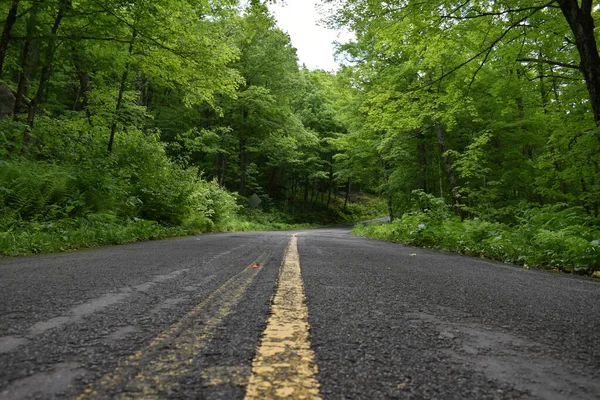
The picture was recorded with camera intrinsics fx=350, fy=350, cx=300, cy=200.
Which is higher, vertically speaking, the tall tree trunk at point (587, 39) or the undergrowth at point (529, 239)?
the tall tree trunk at point (587, 39)

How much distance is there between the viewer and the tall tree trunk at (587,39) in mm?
5723

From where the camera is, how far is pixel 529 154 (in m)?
15.2

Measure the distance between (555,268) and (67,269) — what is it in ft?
21.6

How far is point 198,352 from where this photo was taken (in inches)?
49.1

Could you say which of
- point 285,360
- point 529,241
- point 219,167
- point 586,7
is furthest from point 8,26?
point 219,167

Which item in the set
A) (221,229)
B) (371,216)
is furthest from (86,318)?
(371,216)

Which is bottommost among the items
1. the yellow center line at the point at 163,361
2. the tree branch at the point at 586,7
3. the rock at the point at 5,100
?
the yellow center line at the point at 163,361

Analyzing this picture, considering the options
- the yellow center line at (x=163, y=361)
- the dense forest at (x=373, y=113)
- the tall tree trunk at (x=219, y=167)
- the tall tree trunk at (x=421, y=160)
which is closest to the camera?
the yellow center line at (x=163, y=361)

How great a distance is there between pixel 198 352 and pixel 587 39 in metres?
7.48

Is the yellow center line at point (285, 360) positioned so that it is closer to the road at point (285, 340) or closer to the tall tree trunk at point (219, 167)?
the road at point (285, 340)

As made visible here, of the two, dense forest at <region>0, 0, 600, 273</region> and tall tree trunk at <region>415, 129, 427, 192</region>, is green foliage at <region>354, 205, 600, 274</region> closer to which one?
dense forest at <region>0, 0, 600, 273</region>

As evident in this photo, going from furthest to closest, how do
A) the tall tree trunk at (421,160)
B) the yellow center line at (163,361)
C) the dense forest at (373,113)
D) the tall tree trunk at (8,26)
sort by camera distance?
1. the tall tree trunk at (421,160)
2. the tall tree trunk at (8,26)
3. the dense forest at (373,113)
4. the yellow center line at (163,361)

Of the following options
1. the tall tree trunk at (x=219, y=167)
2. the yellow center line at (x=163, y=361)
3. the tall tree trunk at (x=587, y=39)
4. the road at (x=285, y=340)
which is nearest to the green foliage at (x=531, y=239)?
the tall tree trunk at (x=587, y=39)

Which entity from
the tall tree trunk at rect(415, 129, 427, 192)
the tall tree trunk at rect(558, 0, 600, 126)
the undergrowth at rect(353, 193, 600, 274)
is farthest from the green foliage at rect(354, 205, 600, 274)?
the tall tree trunk at rect(415, 129, 427, 192)
